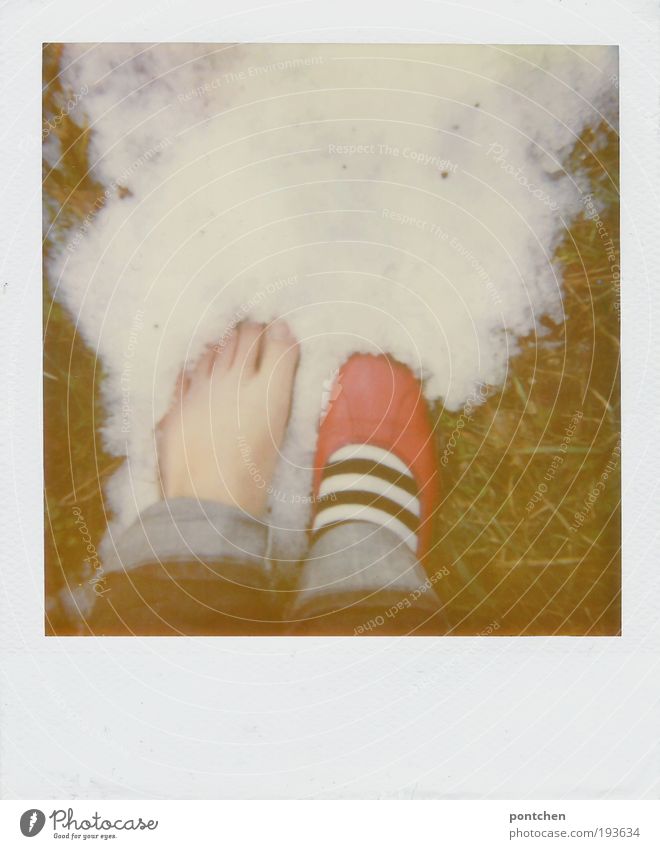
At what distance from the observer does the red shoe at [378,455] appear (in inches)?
41.6

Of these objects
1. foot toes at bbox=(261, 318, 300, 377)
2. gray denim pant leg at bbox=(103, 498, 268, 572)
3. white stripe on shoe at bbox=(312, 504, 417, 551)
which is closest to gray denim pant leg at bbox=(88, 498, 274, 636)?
gray denim pant leg at bbox=(103, 498, 268, 572)

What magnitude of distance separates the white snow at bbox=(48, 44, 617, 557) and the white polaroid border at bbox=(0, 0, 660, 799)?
0.06m

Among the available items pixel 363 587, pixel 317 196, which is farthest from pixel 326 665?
pixel 317 196

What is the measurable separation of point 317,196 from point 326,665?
2.66 feet

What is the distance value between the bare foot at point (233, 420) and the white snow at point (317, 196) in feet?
0.08

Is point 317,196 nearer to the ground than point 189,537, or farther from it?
→ farther from it

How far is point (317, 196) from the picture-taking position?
41.8 inches

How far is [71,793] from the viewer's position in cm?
105

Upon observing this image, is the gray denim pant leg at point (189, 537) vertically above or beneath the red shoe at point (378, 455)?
beneath

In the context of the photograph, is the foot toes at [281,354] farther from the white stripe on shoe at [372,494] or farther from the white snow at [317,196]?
the white stripe on shoe at [372,494]

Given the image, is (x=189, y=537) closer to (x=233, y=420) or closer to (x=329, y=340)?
(x=233, y=420)
